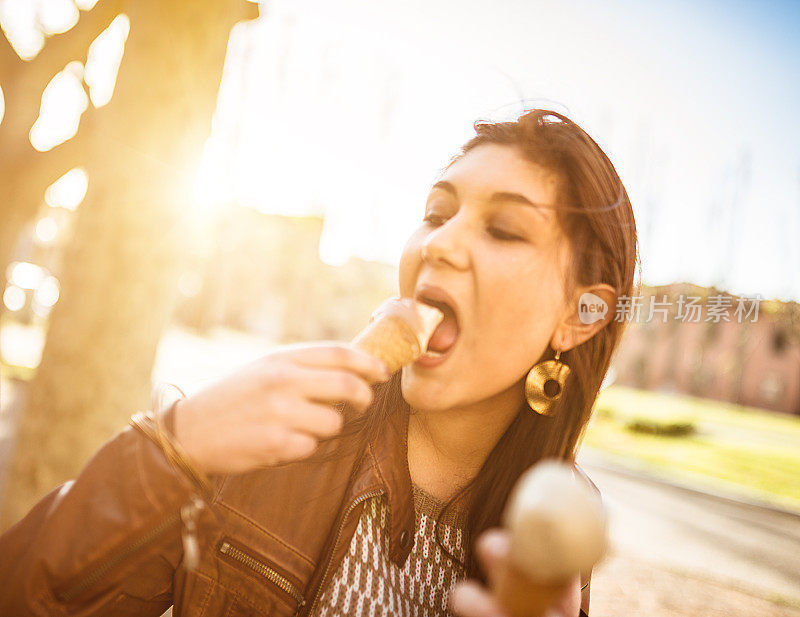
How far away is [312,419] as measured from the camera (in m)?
1.06

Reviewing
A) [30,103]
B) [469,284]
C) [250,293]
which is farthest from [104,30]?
[250,293]

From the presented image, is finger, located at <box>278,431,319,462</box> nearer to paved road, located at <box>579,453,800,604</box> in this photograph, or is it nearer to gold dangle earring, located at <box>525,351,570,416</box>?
gold dangle earring, located at <box>525,351,570,416</box>

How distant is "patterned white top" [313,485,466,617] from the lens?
58.2 inches

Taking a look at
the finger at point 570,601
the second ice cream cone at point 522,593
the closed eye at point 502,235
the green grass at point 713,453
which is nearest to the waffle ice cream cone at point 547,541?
the second ice cream cone at point 522,593

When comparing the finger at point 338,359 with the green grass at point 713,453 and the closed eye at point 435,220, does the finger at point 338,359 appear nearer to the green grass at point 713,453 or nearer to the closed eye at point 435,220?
the closed eye at point 435,220

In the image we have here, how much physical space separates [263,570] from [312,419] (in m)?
0.68

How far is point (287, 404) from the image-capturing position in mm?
1047

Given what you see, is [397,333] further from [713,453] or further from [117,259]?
[713,453]

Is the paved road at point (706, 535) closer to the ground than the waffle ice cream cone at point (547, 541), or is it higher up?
closer to the ground

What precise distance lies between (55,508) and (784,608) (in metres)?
7.54

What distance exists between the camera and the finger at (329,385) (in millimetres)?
1052

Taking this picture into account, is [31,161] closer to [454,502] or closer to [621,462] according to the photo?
[454,502]

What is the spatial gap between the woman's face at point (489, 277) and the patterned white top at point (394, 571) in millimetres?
382

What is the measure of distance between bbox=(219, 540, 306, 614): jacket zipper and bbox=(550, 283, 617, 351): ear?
1.15m
